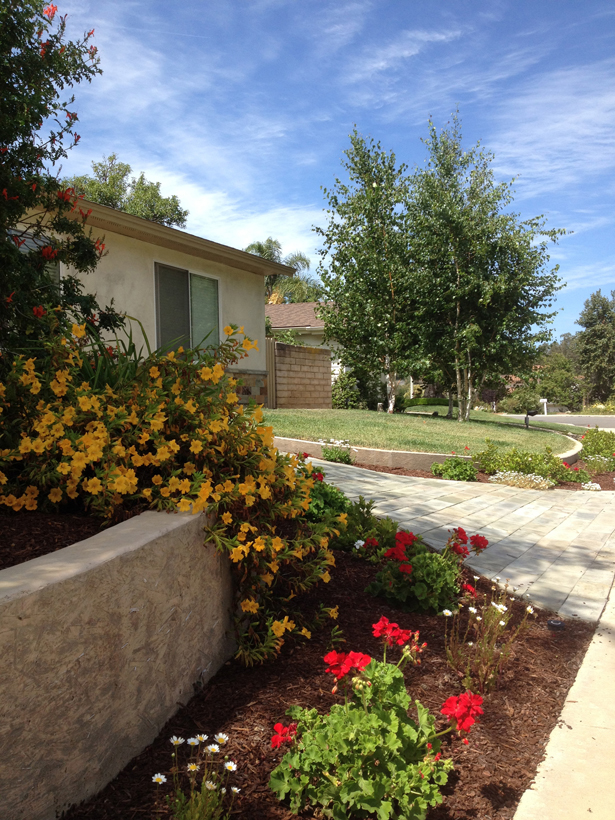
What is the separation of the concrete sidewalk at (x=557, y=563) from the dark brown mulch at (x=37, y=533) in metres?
1.86

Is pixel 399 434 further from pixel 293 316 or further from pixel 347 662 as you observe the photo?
pixel 293 316

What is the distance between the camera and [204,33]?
6.45 m

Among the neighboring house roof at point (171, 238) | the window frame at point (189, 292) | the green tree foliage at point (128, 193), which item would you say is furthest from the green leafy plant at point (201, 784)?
the green tree foliage at point (128, 193)

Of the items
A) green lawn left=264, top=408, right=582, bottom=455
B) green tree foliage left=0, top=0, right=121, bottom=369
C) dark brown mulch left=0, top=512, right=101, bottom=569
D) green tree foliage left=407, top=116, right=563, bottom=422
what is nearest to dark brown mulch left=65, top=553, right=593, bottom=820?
dark brown mulch left=0, top=512, right=101, bottom=569

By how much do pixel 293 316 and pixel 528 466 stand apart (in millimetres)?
17489

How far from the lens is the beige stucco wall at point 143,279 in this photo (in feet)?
31.4

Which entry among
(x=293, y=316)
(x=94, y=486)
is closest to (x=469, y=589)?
(x=94, y=486)

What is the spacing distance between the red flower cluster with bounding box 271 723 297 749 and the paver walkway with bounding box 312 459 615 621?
94.1 inches

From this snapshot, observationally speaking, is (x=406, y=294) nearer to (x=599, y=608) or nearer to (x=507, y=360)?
(x=507, y=360)

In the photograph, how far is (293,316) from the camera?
25062mm

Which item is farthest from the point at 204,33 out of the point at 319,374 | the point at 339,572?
the point at 319,374

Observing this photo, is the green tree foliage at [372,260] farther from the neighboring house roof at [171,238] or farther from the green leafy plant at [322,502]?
the green leafy plant at [322,502]

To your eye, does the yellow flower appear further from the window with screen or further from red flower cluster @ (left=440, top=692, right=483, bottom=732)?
the window with screen

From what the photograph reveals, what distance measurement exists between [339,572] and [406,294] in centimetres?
1465
